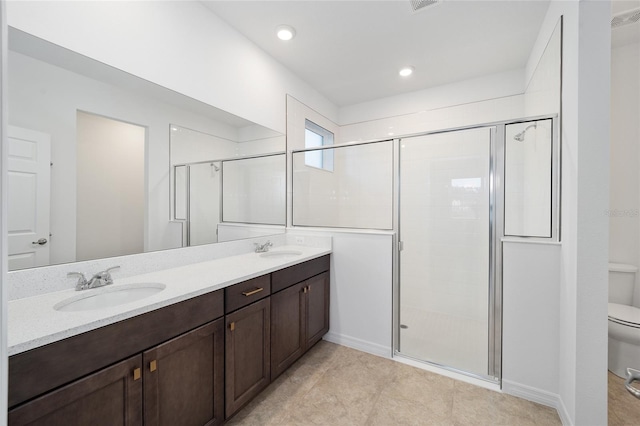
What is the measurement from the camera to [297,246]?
2713 millimetres

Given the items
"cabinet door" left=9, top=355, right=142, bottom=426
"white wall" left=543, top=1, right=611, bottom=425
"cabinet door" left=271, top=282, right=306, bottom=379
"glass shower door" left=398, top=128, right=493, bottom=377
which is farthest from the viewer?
"glass shower door" left=398, top=128, right=493, bottom=377

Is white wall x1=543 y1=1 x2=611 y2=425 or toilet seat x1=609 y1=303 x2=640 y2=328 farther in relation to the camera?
toilet seat x1=609 y1=303 x2=640 y2=328

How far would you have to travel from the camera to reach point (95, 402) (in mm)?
978

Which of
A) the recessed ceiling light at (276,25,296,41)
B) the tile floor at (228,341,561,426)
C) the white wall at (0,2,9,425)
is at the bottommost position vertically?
the tile floor at (228,341,561,426)

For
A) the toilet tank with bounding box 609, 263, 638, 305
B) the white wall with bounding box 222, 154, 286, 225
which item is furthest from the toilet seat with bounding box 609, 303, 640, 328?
the white wall with bounding box 222, 154, 286, 225

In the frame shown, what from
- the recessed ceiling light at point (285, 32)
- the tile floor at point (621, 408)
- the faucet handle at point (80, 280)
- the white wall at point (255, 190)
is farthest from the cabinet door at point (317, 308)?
the recessed ceiling light at point (285, 32)

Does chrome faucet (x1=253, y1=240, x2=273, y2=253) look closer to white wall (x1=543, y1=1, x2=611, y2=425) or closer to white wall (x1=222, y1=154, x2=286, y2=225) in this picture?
white wall (x1=222, y1=154, x2=286, y2=225)

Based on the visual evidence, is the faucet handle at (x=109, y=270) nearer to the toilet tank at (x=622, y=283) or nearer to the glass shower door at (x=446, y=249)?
the glass shower door at (x=446, y=249)

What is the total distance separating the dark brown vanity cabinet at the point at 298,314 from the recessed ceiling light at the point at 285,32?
201 centimetres

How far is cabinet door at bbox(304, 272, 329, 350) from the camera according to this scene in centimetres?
223

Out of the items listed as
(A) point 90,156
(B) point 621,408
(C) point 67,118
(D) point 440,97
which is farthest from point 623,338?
(C) point 67,118

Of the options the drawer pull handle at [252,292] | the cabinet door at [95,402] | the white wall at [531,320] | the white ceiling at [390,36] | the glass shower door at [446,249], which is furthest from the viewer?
the glass shower door at [446,249]

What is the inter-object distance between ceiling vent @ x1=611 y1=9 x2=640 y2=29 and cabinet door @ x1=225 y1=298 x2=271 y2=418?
11.3ft

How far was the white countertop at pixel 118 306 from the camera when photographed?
0.87 metres
